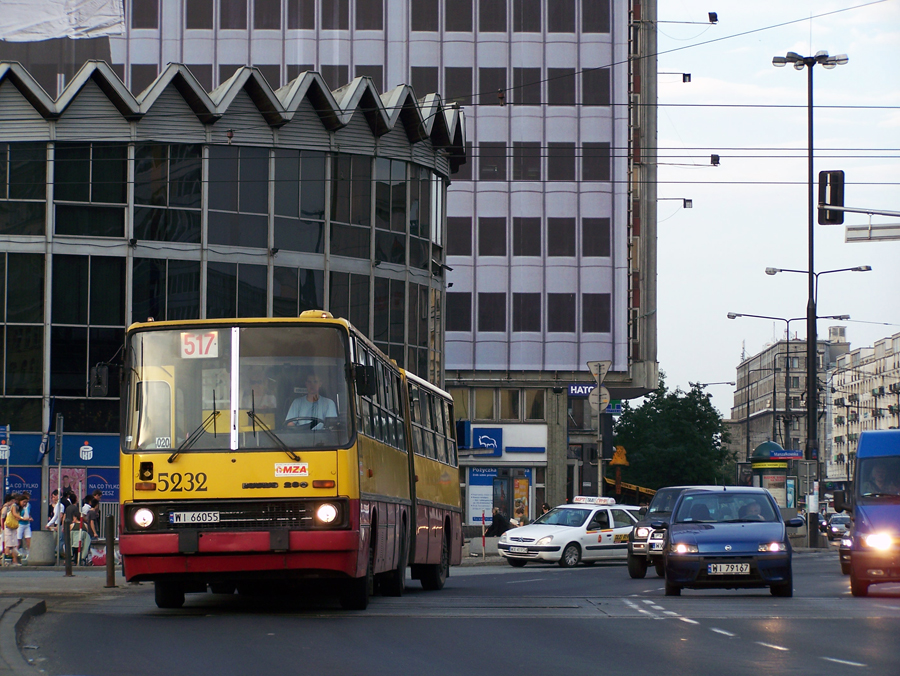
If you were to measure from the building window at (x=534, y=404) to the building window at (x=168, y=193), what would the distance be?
21.9 m

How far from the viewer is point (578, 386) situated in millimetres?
58438

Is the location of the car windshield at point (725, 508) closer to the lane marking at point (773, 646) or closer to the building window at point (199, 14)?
the lane marking at point (773, 646)

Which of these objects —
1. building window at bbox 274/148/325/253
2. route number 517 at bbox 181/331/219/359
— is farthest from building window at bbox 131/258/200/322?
route number 517 at bbox 181/331/219/359

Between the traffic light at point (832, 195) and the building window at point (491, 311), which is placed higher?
the building window at point (491, 311)

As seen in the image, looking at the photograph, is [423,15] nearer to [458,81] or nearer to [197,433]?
[458,81]

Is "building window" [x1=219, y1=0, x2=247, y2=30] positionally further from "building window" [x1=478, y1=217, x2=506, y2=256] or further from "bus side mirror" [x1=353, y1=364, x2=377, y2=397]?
"bus side mirror" [x1=353, y1=364, x2=377, y2=397]

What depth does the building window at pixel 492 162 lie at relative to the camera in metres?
58.9

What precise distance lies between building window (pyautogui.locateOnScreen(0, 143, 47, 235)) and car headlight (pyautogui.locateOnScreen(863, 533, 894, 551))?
26754mm

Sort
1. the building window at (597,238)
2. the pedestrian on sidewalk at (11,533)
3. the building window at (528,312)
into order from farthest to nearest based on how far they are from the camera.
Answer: the building window at (528,312) → the building window at (597,238) → the pedestrian on sidewalk at (11,533)

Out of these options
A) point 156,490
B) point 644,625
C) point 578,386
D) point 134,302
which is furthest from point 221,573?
point 578,386

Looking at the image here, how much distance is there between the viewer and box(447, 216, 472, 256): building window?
5906 centimetres

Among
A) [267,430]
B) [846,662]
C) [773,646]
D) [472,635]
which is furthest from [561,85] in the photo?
[846,662]

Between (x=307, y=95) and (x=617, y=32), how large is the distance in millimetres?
20917

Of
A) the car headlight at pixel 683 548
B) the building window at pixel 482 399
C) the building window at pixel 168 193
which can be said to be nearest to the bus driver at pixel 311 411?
the car headlight at pixel 683 548
